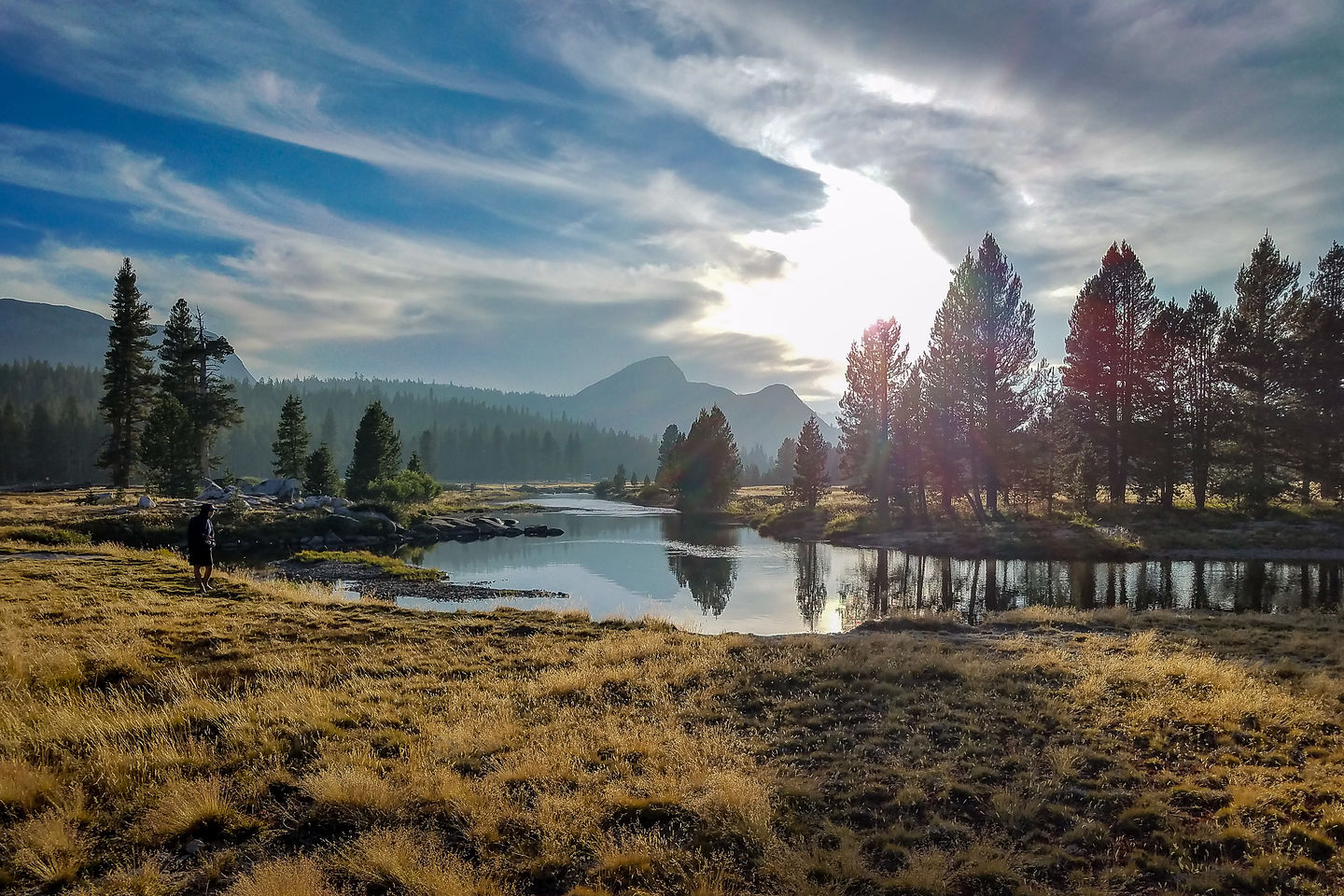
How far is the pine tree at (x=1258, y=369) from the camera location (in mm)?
48719

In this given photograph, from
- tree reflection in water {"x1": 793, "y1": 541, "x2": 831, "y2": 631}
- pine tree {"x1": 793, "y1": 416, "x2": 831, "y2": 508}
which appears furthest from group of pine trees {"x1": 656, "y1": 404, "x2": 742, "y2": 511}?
tree reflection in water {"x1": 793, "y1": 541, "x2": 831, "y2": 631}

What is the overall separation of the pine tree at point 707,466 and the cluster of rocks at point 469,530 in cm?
2724

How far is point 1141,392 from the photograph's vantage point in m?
51.5

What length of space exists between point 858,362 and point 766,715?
51.9 meters

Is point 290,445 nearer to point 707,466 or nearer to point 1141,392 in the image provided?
point 707,466

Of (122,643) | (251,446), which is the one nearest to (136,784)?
(122,643)

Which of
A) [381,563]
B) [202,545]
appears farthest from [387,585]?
[202,545]

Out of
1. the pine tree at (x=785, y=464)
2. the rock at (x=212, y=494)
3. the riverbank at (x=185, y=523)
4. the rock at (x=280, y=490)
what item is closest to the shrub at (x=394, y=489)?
the riverbank at (x=185, y=523)

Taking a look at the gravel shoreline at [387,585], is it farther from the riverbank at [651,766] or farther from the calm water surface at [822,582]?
the riverbank at [651,766]

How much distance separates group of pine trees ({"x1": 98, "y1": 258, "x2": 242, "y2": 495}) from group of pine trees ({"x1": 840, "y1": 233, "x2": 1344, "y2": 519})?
2533 inches

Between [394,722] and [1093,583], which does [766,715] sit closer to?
[394,722]

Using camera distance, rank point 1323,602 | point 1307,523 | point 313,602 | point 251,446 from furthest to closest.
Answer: point 251,446, point 1307,523, point 1323,602, point 313,602

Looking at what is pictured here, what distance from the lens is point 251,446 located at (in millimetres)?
197000

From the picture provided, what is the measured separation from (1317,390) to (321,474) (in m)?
86.7
